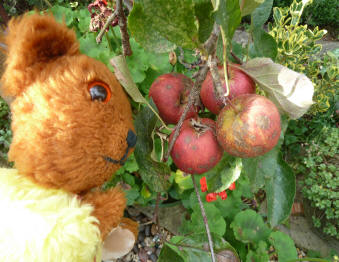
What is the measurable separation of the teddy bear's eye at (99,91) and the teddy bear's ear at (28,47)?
Answer: 9 centimetres

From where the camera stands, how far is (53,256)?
440mm

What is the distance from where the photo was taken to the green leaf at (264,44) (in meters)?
0.48

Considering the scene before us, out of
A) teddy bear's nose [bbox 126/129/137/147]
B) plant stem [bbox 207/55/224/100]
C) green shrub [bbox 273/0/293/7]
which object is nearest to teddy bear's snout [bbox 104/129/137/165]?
teddy bear's nose [bbox 126/129/137/147]

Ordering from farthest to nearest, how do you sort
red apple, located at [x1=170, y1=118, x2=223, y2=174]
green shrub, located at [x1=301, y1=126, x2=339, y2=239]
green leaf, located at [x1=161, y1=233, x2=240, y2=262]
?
green shrub, located at [x1=301, y1=126, x2=339, y2=239], green leaf, located at [x1=161, y1=233, x2=240, y2=262], red apple, located at [x1=170, y1=118, x2=223, y2=174]

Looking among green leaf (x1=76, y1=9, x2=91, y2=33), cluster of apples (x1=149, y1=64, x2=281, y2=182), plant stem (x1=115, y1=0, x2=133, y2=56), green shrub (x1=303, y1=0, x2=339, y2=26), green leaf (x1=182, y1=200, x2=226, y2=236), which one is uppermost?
plant stem (x1=115, y1=0, x2=133, y2=56)

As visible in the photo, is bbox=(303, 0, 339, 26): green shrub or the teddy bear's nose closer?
the teddy bear's nose

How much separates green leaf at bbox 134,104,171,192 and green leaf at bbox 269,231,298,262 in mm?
847

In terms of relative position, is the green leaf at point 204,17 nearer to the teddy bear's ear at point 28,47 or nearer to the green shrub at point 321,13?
the teddy bear's ear at point 28,47

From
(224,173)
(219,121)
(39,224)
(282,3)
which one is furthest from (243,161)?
(282,3)

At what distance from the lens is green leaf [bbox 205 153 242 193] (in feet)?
1.59

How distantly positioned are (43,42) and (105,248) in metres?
0.50

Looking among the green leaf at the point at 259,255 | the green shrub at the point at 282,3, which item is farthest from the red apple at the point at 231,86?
the green shrub at the point at 282,3

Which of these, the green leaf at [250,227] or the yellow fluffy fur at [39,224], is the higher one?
the yellow fluffy fur at [39,224]

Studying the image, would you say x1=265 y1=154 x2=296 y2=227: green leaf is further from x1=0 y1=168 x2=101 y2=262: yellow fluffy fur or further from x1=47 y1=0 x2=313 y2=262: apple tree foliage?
x1=0 y1=168 x2=101 y2=262: yellow fluffy fur
